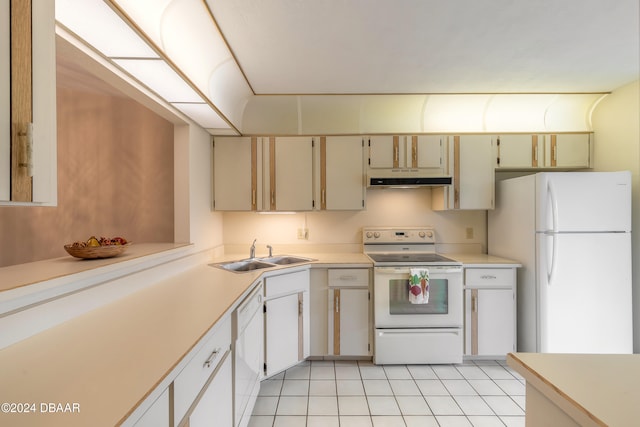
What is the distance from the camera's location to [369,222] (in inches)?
127

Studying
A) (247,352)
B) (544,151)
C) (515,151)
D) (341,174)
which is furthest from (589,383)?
(544,151)

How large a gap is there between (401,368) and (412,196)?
168cm

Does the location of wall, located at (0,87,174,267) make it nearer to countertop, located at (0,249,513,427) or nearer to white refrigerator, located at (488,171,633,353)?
countertop, located at (0,249,513,427)

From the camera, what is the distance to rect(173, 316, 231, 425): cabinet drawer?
36.9 inches

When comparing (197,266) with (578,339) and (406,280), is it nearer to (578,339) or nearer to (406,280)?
(406,280)

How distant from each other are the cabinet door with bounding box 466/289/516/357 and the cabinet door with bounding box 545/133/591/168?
1.42 metres

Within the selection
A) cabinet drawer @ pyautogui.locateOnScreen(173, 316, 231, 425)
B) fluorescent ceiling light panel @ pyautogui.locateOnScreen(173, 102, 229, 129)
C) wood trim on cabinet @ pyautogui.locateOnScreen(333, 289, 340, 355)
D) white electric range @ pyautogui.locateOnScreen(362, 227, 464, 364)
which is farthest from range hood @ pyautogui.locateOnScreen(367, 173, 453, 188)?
cabinet drawer @ pyautogui.locateOnScreen(173, 316, 231, 425)

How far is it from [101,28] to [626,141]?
12.5 feet

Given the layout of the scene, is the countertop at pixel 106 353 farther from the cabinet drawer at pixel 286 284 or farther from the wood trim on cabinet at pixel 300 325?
the wood trim on cabinet at pixel 300 325

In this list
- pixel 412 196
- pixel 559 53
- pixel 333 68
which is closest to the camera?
pixel 559 53

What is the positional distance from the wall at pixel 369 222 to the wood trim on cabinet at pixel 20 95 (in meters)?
2.44

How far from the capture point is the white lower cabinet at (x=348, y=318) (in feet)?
8.73

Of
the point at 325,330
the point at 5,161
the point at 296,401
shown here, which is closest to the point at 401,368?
the point at 325,330

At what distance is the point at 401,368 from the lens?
102 inches
